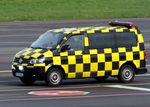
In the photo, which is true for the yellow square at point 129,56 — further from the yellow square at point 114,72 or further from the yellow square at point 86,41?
the yellow square at point 86,41

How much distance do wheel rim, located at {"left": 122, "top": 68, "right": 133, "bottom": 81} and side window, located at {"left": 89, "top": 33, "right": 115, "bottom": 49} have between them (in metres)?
0.88

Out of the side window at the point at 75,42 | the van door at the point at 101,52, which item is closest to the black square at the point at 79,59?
the side window at the point at 75,42

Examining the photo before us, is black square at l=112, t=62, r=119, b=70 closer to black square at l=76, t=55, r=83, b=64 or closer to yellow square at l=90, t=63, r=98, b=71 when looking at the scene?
yellow square at l=90, t=63, r=98, b=71

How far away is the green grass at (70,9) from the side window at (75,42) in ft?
87.6

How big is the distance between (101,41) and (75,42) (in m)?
0.87

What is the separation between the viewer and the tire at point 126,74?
21.7 m

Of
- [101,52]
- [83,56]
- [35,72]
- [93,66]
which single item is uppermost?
[101,52]

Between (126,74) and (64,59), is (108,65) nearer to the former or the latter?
(126,74)

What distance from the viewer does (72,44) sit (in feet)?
69.2

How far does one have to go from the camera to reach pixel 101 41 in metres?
21.5

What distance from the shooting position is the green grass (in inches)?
1931

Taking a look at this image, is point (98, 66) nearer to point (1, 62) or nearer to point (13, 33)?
point (1, 62)

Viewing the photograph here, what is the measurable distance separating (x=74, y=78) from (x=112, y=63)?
1.31m

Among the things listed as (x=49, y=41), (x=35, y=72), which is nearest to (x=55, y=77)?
(x=35, y=72)
